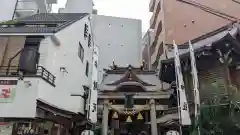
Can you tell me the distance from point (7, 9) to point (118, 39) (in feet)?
65.0

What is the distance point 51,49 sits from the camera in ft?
51.4

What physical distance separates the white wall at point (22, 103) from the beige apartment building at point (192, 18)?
726 inches

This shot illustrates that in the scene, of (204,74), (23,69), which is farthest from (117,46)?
(23,69)

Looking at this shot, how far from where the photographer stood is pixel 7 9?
93.1 feet

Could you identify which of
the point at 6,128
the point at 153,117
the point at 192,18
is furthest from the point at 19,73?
the point at 192,18

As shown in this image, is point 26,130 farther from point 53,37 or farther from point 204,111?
point 204,111

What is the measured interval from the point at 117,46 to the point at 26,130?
100 ft

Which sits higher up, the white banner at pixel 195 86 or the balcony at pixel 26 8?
the balcony at pixel 26 8

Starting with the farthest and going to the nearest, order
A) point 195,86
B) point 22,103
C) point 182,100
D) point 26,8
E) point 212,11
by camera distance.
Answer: point 26,8
point 212,11
point 182,100
point 195,86
point 22,103

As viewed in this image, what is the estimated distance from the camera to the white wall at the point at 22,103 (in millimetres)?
12445

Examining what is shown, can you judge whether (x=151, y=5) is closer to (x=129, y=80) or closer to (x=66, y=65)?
(x=129, y=80)

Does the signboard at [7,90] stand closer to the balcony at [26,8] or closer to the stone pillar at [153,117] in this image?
the stone pillar at [153,117]

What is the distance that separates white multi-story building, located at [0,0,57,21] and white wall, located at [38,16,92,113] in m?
10.8

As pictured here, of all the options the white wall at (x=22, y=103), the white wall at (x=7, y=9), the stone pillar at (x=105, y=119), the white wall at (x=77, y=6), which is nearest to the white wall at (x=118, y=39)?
the white wall at (x=77, y=6)
